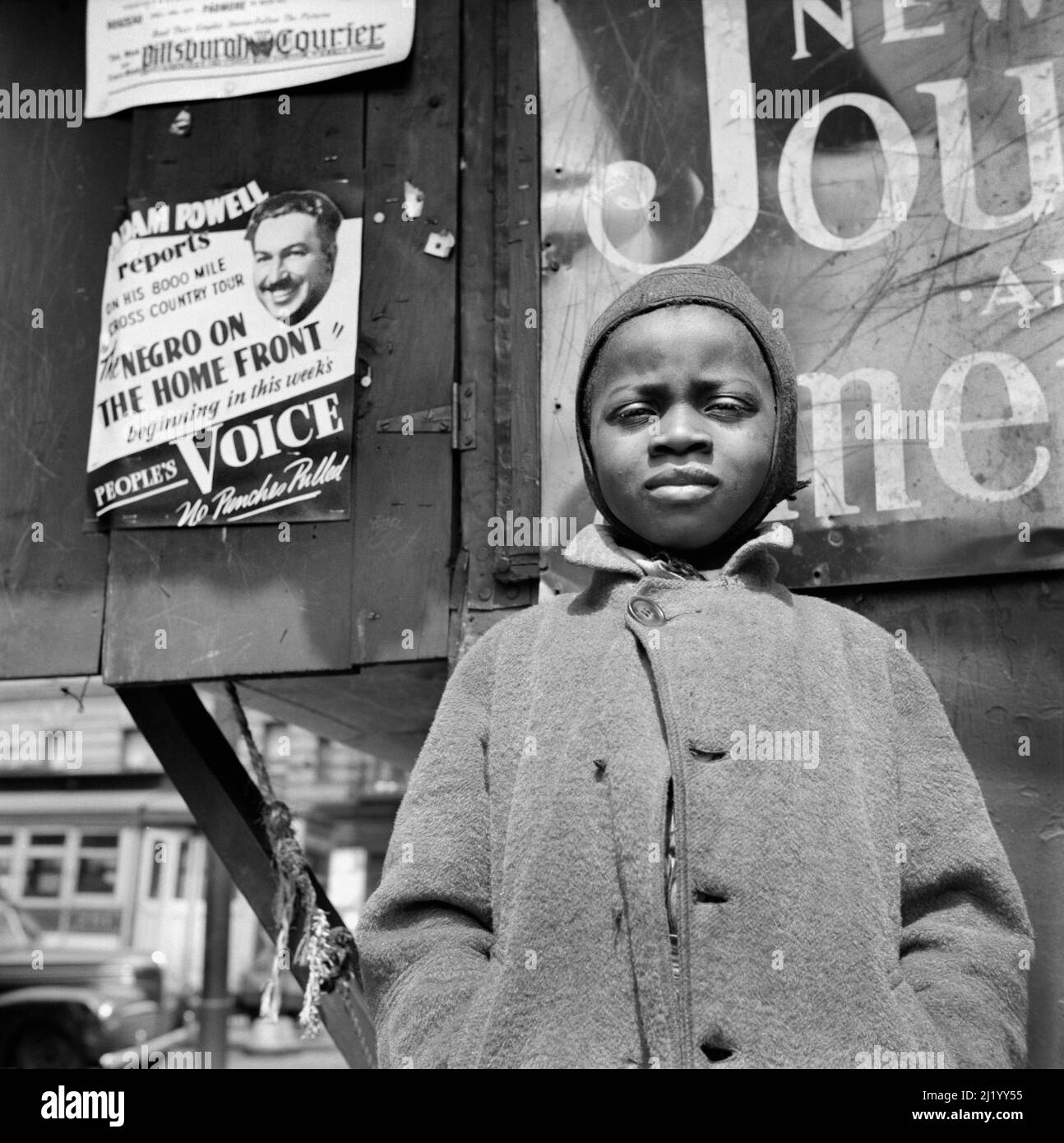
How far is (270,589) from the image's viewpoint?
315cm

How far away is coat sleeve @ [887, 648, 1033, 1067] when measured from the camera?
166cm

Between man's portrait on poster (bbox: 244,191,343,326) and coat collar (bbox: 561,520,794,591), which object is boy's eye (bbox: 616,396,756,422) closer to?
coat collar (bbox: 561,520,794,591)

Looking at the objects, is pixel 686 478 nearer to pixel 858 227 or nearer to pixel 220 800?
Result: pixel 858 227

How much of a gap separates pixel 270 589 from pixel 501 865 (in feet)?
4.86

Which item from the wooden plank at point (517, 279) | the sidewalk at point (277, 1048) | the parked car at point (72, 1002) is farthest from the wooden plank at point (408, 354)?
the sidewalk at point (277, 1048)

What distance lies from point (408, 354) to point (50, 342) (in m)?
1.04

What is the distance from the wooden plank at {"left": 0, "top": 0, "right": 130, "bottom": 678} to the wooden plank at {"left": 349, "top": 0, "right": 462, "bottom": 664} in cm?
75

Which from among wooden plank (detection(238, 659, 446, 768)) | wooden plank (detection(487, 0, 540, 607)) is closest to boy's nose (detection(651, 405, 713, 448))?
wooden plank (detection(487, 0, 540, 607))

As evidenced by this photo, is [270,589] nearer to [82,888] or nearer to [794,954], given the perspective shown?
[794,954]

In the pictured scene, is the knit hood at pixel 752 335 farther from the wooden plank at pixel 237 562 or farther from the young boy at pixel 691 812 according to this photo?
the wooden plank at pixel 237 562

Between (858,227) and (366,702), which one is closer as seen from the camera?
(858,227)

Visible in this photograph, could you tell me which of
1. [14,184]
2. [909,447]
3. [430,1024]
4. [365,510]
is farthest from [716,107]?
[430,1024]

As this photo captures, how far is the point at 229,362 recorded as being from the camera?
10.8 ft

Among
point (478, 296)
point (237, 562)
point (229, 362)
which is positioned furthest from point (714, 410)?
point (229, 362)
